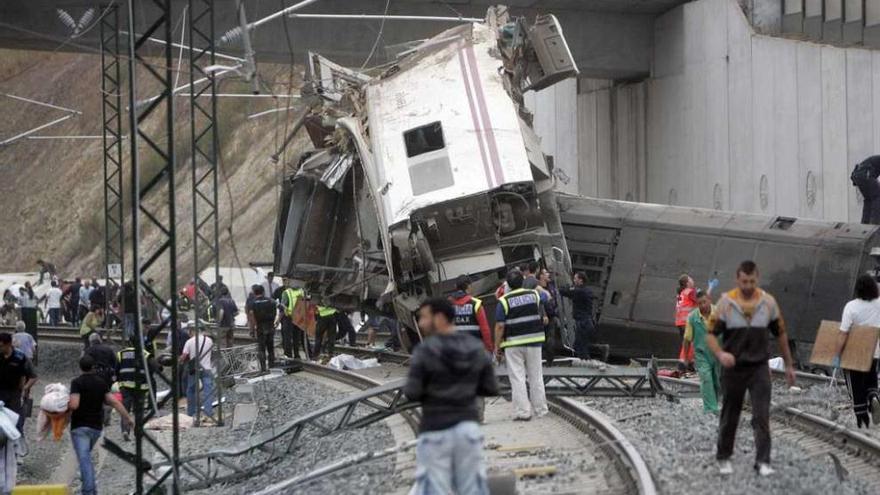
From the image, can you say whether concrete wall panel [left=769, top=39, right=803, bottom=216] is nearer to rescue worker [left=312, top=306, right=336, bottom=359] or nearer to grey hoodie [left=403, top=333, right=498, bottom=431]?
rescue worker [left=312, top=306, right=336, bottom=359]

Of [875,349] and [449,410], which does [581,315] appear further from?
[449,410]

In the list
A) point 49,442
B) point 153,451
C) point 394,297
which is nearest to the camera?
point 153,451

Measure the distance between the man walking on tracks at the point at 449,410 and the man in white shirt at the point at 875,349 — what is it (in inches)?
234

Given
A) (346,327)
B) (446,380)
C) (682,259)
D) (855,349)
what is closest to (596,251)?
(682,259)

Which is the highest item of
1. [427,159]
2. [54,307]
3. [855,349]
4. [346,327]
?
[427,159]

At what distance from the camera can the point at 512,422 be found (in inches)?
579

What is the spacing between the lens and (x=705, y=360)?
44.6 feet

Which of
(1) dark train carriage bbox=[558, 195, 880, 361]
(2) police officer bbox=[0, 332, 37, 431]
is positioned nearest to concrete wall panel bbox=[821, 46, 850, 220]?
(1) dark train carriage bbox=[558, 195, 880, 361]

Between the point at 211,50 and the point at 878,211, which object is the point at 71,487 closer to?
the point at 211,50

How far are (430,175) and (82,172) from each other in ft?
235

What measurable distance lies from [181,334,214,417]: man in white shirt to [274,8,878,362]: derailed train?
8.66 ft

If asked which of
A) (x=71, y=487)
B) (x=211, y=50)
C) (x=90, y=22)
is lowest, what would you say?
(x=71, y=487)

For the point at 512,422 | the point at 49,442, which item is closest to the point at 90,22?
the point at 49,442

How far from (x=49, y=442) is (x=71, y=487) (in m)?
4.40
